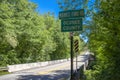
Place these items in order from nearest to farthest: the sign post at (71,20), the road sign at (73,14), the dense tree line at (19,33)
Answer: the road sign at (73,14), the sign post at (71,20), the dense tree line at (19,33)

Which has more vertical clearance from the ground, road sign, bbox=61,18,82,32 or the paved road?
road sign, bbox=61,18,82,32

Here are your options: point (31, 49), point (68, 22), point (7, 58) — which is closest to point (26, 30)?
point (7, 58)

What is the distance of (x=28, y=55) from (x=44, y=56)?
40.3ft

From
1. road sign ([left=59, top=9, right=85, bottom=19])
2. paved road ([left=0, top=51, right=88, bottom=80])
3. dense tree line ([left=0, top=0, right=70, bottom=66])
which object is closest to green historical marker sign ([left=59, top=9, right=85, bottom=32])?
road sign ([left=59, top=9, right=85, bottom=19])

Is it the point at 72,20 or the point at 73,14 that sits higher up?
the point at 73,14

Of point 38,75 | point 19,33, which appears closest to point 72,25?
point 38,75

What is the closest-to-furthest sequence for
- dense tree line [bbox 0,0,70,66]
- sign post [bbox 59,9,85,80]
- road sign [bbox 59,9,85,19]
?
road sign [bbox 59,9,85,19] < sign post [bbox 59,9,85,80] < dense tree line [bbox 0,0,70,66]

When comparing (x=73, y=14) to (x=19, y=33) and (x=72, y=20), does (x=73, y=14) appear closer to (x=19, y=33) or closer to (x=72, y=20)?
(x=72, y=20)

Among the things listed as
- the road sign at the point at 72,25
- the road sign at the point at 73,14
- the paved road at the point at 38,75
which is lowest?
the paved road at the point at 38,75

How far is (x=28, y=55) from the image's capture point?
50656 mm

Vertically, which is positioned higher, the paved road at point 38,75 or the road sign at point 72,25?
the road sign at point 72,25

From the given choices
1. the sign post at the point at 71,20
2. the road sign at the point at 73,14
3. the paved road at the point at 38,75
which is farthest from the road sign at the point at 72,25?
the paved road at the point at 38,75

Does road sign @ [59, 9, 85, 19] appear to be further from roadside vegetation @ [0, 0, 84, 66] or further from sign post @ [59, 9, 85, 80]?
roadside vegetation @ [0, 0, 84, 66]

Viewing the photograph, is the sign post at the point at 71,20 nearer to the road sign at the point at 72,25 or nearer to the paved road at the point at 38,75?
the road sign at the point at 72,25
